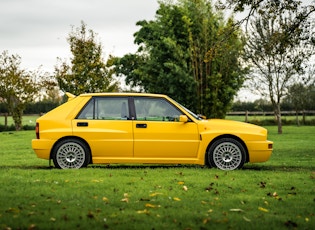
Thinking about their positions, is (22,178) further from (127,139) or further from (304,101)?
(304,101)

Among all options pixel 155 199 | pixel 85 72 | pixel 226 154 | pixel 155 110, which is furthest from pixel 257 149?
pixel 85 72

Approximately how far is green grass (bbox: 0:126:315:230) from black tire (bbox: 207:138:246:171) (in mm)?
323

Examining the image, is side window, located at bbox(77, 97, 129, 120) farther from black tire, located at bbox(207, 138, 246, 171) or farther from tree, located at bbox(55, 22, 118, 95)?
tree, located at bbox(55, 22, 118, 95)

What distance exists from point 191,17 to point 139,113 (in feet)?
123

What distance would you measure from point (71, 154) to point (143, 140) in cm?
160

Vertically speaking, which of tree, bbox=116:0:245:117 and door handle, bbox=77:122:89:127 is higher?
tree, bbox=116:0:245:117

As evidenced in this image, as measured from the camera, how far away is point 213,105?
155 ft

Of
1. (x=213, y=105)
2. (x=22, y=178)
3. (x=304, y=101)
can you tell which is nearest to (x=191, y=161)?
(x=22, y=178)

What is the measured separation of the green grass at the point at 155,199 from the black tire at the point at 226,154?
32 centimetres

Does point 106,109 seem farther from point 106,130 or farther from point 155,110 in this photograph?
point 155,110

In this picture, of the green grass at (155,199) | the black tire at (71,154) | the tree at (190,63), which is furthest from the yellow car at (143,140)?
the tree at (190,63)

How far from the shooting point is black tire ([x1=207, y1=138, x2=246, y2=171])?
1287 centimetres

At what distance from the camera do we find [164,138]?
12898 mm

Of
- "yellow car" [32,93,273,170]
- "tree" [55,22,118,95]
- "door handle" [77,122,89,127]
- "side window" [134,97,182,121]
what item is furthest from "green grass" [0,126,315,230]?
"tree" [55,22,118,95]
